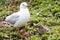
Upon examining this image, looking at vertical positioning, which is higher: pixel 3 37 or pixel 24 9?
pixel 24 9

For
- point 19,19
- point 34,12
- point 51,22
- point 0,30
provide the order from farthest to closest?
point 34,12, point 51,22, point 0,30, point 19,19

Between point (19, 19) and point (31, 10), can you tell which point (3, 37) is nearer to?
point (19, 19)

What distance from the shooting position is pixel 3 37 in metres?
8.06

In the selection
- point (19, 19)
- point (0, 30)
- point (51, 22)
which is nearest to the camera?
point (19, 19)

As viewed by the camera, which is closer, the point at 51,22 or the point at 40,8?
the point at 51,22

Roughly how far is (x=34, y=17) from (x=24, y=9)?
1486mm

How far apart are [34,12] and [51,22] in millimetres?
1579

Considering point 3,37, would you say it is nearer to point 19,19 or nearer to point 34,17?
point 19,19

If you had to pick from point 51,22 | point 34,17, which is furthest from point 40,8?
point 51,22

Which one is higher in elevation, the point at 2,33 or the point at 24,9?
the point at 24,9

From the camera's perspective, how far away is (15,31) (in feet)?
27.6

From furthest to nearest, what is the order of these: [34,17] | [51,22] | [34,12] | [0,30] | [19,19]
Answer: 1. [34,12]
2. [34,17]
3. [51,22]
4. [0,30]
5. [19,19]

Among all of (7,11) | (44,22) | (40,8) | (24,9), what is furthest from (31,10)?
(24,9)

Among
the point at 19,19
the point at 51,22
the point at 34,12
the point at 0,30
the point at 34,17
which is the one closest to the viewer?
the point at 19,19
